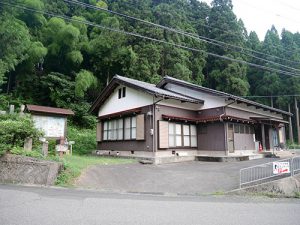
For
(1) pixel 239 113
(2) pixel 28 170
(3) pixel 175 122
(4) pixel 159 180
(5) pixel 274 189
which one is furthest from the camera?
(1) pixel 239 113

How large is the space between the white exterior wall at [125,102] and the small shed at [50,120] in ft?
12.5

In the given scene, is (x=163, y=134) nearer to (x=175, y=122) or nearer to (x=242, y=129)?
(x=175, y=122)

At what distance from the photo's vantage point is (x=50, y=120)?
46.0 feet

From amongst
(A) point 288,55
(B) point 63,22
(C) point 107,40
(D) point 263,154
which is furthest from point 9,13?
(A) point 288,55

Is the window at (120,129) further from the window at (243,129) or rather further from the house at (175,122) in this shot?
the window at (243,129)

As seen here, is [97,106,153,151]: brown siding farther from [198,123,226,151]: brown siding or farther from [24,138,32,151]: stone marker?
[24,138,32,151]: stone marker

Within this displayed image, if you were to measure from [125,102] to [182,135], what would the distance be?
4.49 meters

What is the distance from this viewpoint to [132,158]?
559 inches

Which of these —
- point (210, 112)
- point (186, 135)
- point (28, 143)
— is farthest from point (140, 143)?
point (28, 143)

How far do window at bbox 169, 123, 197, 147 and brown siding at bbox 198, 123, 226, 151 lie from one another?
47 cm

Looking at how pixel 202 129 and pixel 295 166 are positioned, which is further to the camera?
pixel 202 129

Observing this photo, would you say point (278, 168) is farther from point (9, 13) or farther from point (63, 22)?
point (63, 22)

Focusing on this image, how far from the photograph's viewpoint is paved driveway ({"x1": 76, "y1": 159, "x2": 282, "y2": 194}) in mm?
8000

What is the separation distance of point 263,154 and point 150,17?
20097 mm
